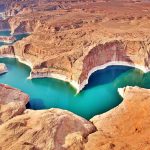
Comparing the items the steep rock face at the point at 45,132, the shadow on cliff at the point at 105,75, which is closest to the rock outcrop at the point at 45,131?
the steep rock face at the point at 45,132

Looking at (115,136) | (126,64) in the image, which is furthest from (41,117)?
(126,64)

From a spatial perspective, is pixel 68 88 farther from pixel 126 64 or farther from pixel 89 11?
pixel 89 11

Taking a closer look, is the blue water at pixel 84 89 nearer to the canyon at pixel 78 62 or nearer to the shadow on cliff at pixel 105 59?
the shadow on cliff at pixel 105 59

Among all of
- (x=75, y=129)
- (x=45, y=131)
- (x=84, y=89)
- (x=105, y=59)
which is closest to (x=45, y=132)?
(x=45, y=131)

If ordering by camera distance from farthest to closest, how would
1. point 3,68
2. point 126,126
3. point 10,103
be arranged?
point 3,68 < point 10,103 < point 126,126

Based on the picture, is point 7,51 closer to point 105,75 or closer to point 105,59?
point 105,59

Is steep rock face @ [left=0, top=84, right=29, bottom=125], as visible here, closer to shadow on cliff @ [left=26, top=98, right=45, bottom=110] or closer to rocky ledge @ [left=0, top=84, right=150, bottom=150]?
rocky ledge @ [left=0, top=84, right=150, bottom=150]
